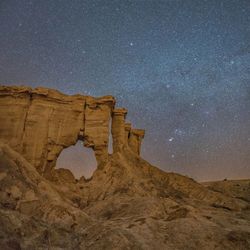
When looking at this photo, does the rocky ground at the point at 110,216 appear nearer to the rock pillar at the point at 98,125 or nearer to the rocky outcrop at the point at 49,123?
the rocky outcrop at the point at 49,123

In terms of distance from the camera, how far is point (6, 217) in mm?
24125

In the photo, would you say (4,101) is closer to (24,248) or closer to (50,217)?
(50,217)

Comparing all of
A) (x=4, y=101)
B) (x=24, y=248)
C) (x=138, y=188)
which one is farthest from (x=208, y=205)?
(x=4, y=101)

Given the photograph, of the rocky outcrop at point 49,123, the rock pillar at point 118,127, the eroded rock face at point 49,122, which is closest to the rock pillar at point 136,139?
the rock pillar at point 118,127

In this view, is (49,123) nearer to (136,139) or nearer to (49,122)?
(49,122)

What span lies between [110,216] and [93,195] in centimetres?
718

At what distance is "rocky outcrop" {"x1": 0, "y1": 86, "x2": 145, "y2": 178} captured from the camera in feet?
142

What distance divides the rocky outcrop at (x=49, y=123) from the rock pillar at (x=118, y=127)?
0.60 m

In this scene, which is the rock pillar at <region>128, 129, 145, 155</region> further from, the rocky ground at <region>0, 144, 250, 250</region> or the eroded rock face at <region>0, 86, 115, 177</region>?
the rocky ground at <region>0, 144, 250, 250</region>

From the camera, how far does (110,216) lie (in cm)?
3272

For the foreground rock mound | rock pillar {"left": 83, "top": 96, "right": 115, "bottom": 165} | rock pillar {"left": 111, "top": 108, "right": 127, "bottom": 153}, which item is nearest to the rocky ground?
the foreground rock mound

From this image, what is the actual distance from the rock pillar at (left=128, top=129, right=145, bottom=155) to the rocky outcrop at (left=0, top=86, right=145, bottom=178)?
814 cm

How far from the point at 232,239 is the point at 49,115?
99.7ft

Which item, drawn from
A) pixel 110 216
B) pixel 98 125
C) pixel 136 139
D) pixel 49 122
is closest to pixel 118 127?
pixel 98 125
